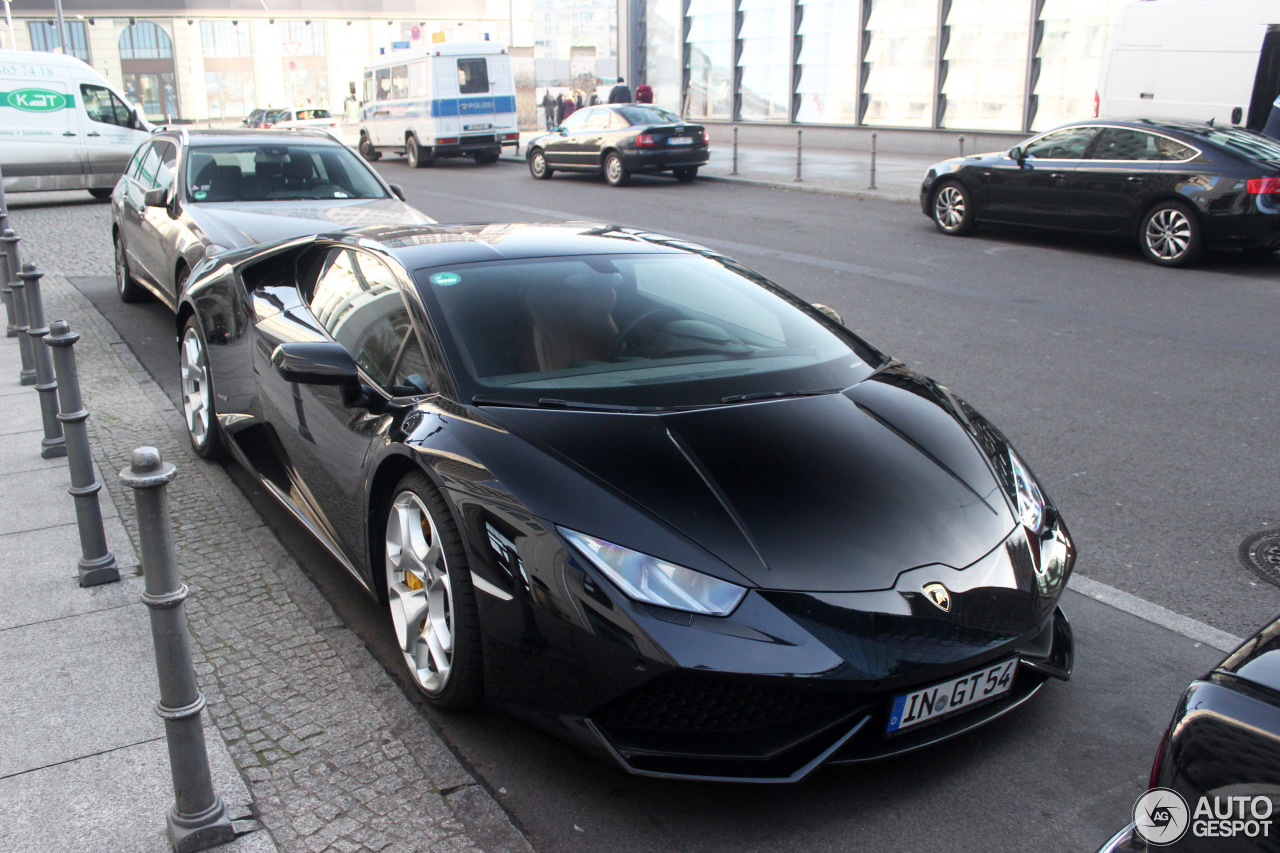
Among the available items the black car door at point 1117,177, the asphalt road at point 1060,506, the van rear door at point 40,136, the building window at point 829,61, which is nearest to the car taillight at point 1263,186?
A: the asphalt road at point 1060,506

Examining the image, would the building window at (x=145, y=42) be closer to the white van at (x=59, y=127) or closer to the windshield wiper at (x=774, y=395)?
the white van at (x=59, y=127)

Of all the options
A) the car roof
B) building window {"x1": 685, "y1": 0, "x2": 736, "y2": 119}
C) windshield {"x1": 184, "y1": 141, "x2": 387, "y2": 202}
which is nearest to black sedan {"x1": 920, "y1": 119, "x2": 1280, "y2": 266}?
windshield {"x1": 184, "y1": 141, "x2": 387, "y2": 202}

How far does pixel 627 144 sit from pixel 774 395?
17168mm

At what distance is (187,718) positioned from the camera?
8.00 ft

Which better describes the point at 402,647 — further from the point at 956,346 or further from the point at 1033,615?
the point at 956,346

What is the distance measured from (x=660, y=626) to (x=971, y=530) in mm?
960

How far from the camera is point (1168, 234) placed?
11.0 meters

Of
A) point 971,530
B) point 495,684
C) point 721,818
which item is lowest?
point 721,818

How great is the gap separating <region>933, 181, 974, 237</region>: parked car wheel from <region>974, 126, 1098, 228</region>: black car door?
15 cm

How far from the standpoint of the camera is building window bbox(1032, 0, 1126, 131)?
71.8 ft

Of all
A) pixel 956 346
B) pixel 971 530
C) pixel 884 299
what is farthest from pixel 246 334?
pixel 884 299

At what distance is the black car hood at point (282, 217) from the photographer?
7173 mm

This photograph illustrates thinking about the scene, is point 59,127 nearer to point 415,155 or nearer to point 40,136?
point 40,136

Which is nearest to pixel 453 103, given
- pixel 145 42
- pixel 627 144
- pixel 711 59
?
pixel 627 144
